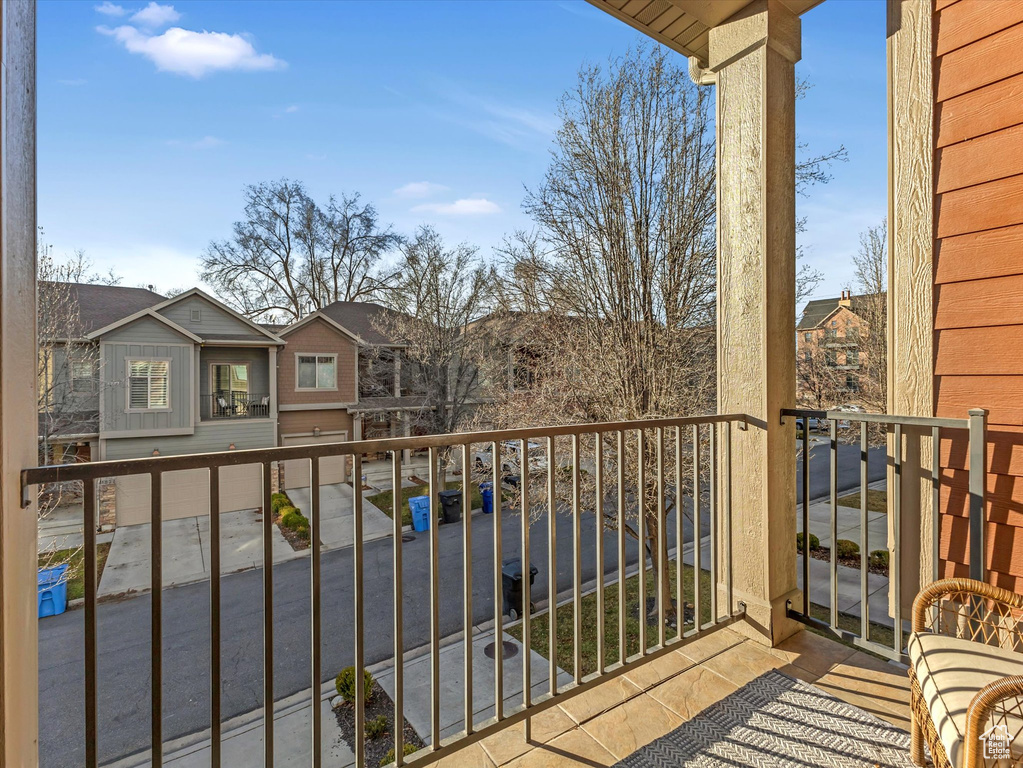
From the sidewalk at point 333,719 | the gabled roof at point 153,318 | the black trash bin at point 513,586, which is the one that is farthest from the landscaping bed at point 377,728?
the gabled roof at point 153,318

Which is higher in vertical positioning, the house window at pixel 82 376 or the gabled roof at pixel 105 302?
the gabled roof at pixel 105 302

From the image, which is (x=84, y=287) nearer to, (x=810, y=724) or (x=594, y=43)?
(x=594, y=43)

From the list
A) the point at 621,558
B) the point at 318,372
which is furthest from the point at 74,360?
the point at 621,558

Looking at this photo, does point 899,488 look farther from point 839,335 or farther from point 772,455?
point 839,335

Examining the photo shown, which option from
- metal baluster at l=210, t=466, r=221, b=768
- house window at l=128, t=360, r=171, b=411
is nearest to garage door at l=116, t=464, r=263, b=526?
house window at l=128, t=360, r=171, b=411

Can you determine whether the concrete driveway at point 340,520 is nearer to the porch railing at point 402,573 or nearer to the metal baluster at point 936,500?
the porch railing at point 402,573

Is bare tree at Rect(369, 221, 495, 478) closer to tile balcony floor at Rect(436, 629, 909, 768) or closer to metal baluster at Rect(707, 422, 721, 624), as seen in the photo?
metal baluster at Rect(707, 422, 721, 624)

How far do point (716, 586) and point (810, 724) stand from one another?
0.62 meters

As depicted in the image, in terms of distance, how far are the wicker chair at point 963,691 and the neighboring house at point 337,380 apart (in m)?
11.1

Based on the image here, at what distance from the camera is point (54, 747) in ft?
13.6

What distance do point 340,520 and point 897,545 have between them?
1034cm

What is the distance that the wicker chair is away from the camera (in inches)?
35.5

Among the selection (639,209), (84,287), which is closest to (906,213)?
(639,209)

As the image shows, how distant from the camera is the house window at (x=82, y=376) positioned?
335 inches
